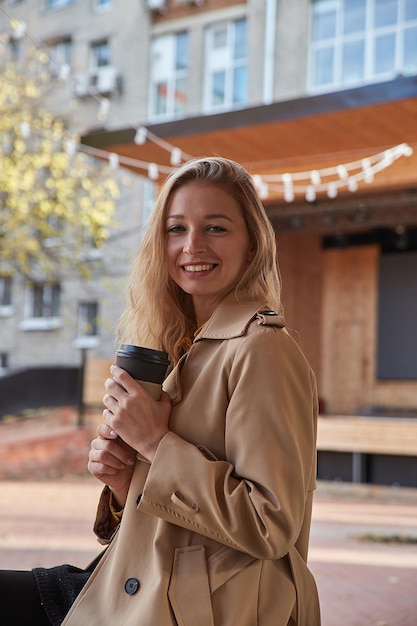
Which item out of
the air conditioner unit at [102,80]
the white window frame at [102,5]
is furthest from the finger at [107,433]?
the white window frame at [102,5]

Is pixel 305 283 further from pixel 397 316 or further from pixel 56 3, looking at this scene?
pixel 56 3

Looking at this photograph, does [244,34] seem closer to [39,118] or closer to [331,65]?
[331,65]

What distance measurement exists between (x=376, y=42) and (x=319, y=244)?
13.2 feet

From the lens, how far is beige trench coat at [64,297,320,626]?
145 centimetres

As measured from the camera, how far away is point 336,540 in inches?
308

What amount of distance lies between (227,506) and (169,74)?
19519mm

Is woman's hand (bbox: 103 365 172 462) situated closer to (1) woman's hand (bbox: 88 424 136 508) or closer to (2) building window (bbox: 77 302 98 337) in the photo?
(1) woman's hand (bbox: 88 424 136 508)

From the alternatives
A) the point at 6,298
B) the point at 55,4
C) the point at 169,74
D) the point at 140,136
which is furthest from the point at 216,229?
the point at 55,4

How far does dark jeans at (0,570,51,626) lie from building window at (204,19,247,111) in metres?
17.4

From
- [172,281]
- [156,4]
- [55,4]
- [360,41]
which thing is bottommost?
[172,281]

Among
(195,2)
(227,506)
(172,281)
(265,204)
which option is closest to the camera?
(227,506)

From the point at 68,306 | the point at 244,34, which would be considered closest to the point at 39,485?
Result: the point at 68,306

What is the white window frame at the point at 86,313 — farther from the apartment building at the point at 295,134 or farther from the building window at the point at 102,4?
the building window at the point at 102,4

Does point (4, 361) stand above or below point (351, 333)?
below
